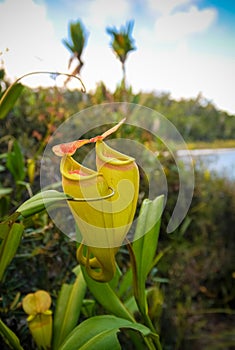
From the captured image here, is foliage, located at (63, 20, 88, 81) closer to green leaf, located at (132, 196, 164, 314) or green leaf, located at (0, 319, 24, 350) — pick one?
green leaf, located at (132, 196, 164, 314)

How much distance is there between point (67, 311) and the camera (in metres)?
0.59

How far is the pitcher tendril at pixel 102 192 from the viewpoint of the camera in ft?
1.30

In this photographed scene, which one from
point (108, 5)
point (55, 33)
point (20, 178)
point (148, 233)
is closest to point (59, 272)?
point (20, 178)

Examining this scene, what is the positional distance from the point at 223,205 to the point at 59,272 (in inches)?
47.2

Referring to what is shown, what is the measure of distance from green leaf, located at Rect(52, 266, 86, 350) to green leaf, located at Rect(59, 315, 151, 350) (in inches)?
2.7

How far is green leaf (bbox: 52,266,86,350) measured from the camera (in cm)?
57

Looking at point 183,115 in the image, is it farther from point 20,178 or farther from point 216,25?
point 20,178

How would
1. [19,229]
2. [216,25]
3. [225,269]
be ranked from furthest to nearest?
[225,269]
[216,25]
[19,229]

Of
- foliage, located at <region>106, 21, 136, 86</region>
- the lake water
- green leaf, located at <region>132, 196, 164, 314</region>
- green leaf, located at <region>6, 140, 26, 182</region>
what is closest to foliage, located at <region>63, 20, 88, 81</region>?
foliage, located at <region>106, 21, 136, 86</region>

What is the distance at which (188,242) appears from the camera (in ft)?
5.49

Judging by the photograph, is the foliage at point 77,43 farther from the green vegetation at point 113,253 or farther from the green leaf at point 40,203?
the green leaf at point 40,203

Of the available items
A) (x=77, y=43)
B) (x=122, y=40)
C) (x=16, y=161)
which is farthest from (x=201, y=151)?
(x=16, y=161)

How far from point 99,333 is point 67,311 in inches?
4.7

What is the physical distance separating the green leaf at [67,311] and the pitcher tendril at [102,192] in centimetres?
19
